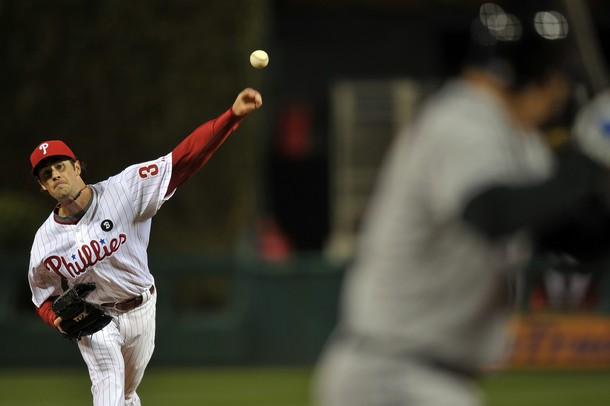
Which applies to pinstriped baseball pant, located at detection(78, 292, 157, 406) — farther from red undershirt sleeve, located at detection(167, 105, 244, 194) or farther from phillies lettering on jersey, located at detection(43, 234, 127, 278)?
red undershirt sleeve, located at detection(167, 105, 244, 194)

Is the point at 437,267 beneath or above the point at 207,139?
beneath

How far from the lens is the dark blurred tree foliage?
1543 cm

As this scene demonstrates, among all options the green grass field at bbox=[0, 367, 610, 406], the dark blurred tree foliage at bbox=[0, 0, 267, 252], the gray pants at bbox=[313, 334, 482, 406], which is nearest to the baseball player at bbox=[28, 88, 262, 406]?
the gray pants at bbox=[313, 334, 482, 406]

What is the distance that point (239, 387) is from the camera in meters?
12.1

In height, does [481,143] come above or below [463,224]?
above

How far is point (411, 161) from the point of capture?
2.84 meters

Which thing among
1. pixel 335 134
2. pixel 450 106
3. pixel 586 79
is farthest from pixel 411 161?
pixel 335 134

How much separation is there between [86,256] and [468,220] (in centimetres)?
337

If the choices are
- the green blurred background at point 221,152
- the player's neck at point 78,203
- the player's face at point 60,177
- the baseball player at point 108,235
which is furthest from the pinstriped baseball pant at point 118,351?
the green blurred background at point 221,152

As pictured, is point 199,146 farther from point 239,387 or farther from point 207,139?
point 239,387

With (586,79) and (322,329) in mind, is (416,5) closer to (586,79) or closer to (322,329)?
(322,329)

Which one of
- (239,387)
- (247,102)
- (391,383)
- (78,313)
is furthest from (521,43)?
(239,387)

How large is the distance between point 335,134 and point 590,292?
541 cm

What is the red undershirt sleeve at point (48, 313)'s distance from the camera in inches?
228
